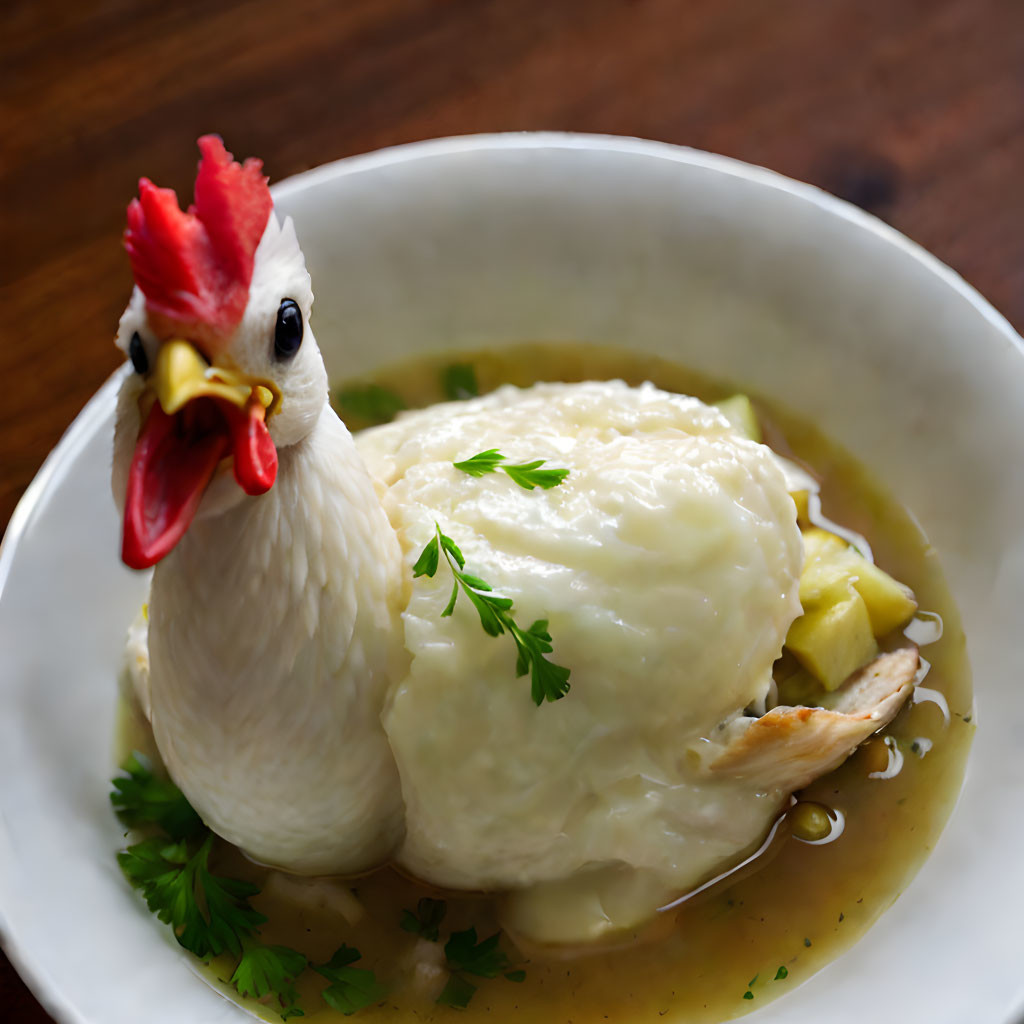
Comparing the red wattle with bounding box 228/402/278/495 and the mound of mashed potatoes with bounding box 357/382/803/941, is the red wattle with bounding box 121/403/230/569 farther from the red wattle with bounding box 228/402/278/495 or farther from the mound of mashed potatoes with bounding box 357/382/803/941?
the mound of mashed potatoes with bounding box 357/382/803/941

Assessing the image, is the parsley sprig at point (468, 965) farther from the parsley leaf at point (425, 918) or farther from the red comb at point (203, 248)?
the red comb at point (203, 248)

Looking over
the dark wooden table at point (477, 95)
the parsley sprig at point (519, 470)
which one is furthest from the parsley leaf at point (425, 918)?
the dark wooden table at point (477, 95)

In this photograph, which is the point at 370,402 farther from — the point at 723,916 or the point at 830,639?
the point at 723,916

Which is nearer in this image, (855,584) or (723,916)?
(723,916)

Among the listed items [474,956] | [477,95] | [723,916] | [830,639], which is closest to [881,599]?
[830,639]

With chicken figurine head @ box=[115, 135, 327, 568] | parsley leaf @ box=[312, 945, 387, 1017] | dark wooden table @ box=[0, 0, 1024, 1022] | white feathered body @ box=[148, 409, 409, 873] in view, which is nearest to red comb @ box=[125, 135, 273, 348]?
chicken figurine head @ box=[115, 135, 327, 568]
